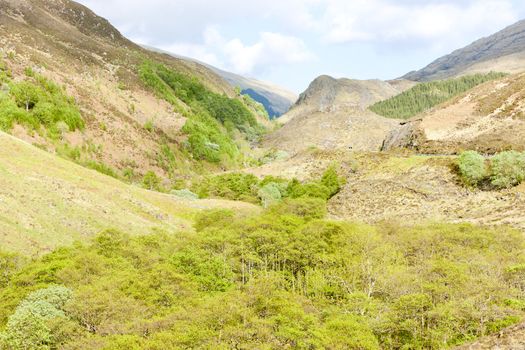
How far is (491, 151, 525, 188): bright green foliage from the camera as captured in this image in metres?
65.0

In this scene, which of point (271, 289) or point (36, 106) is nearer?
point (271, 289)

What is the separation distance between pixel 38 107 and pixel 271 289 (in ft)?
282

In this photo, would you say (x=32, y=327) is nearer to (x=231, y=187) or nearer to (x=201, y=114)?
(x=231, y=187)

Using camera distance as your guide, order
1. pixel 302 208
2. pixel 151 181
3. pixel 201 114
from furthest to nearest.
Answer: pixel 201 114 → pixel 151 181 → pixel 302 208

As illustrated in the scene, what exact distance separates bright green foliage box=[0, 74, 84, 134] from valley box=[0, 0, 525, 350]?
0.47 meters

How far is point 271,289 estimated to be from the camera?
33031mm

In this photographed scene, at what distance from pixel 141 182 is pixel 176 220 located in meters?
41.6

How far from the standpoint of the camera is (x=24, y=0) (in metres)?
166

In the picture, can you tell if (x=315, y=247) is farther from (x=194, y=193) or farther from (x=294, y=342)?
(x=194, y=193)

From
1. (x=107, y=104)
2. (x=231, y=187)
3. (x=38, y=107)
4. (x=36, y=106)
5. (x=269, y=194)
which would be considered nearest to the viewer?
(x=269, y=194)

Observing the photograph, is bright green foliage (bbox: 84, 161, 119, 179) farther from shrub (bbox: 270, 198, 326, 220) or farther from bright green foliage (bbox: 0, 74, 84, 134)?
shrub (bbox: 270, 198, 326, 220)

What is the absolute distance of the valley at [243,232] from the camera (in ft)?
96.3

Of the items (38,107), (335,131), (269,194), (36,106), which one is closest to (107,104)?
(36,106)

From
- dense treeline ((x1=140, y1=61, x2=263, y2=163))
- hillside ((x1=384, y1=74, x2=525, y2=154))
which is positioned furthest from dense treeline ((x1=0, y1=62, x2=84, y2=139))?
hillside ((x1=384, y1=74, x2=525, y2=154))
